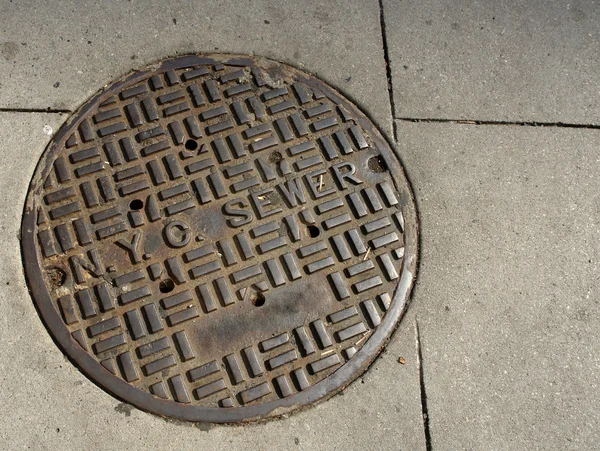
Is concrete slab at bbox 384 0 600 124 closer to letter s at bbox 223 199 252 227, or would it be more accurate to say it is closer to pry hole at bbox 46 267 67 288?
letter s at bbox 223 199 252 227

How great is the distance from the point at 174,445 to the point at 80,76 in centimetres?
161

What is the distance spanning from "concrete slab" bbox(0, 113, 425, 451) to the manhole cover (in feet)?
0.19

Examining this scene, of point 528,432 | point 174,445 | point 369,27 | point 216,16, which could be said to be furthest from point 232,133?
point 528,432

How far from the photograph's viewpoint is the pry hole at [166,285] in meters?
2.24

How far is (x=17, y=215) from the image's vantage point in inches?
93.0

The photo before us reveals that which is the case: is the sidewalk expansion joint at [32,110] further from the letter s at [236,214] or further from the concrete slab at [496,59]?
the concrete slab at [496,59]

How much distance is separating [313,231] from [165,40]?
3.79 feet

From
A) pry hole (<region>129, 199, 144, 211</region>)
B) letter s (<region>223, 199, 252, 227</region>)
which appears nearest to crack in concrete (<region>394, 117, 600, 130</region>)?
letter s (<region>223, 199, 252, 227</region>)

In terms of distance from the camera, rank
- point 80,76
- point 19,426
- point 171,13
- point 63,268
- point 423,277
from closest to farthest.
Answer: point 19,426 → point 63,268 → point 423,277 → point 80,76 → point 171,13

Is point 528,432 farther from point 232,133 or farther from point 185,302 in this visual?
point 232,133

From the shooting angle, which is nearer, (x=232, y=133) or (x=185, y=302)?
A: (x=185, y=302)

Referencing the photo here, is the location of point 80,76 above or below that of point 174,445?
above

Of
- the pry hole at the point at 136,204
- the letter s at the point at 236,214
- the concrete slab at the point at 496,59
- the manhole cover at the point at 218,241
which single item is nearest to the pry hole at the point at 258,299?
the manhole cover at the point at 218,241

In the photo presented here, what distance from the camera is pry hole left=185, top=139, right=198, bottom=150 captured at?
244cm
